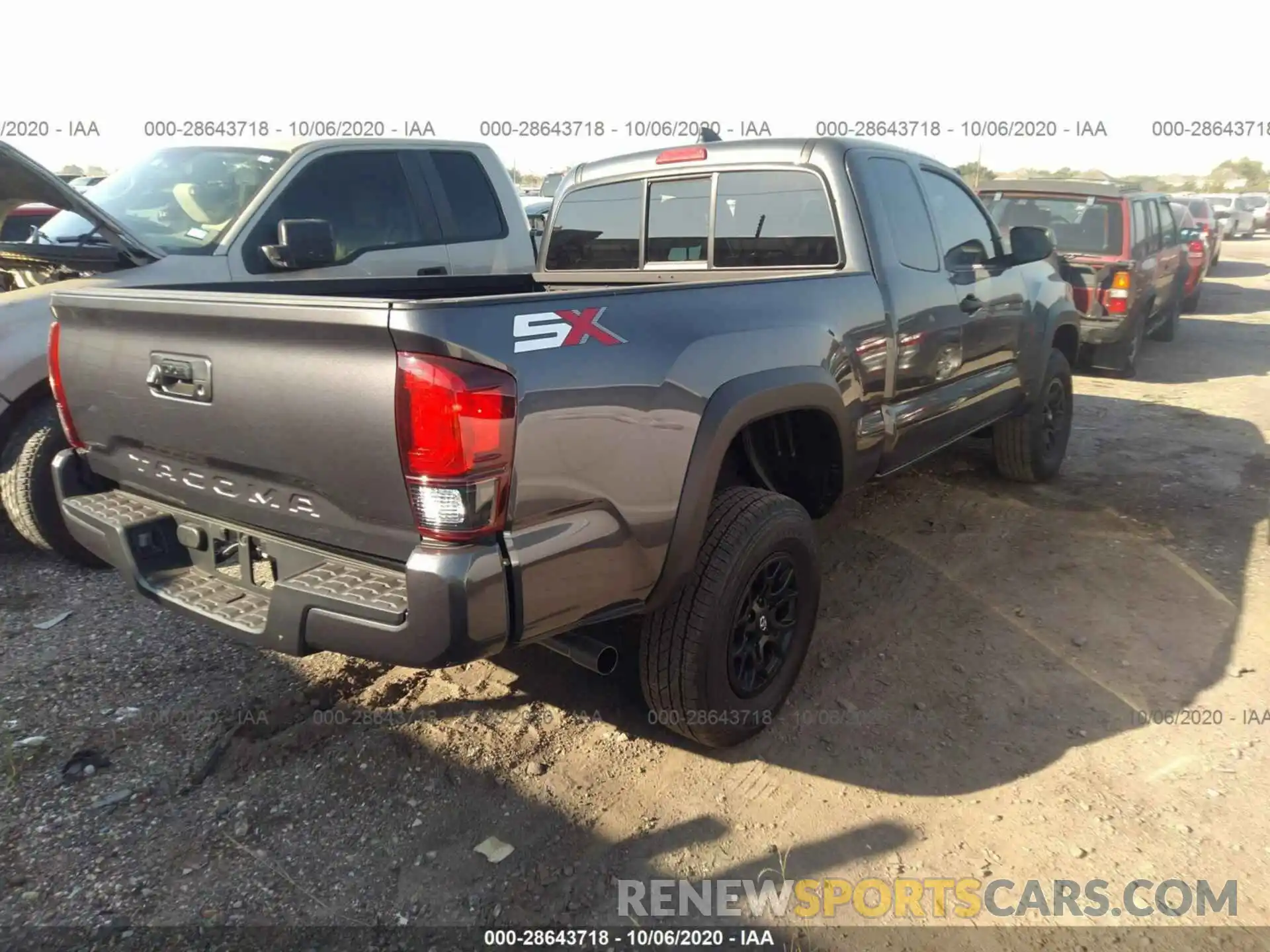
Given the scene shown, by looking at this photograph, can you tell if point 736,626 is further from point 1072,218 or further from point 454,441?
point 1072,218

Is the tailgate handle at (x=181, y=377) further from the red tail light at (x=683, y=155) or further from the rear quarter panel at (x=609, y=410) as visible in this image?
the red tail light at (x=683, y=155)

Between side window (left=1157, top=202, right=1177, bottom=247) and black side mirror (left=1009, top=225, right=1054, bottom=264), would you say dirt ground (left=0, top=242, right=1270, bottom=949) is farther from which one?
side window (left=1157, top=202, right=1177, bottom=247)

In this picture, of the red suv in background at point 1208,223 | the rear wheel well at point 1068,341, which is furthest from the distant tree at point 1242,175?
the rear wheel well at point 1068,341

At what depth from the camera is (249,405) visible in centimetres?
222

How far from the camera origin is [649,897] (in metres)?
2.33

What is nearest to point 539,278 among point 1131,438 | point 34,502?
point 34,502

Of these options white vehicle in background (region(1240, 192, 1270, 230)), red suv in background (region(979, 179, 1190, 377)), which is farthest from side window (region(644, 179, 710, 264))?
white vehicle in background (region(1240, 192, 1270, 230))

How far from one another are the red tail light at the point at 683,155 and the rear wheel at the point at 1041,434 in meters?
2.31

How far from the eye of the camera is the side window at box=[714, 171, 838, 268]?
3529mm

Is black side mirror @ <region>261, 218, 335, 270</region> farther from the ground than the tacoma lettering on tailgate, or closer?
farther from the ground

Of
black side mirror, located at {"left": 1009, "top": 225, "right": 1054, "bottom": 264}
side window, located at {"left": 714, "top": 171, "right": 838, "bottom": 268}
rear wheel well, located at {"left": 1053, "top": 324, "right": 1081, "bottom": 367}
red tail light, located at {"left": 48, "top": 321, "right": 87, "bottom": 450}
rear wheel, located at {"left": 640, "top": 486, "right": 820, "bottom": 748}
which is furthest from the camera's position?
rear wheel well, located at {"left": 1053, "top": 324, "right": 1081, "bottom": 367}

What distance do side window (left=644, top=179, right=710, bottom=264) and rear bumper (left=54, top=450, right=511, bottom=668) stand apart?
93.2 inches

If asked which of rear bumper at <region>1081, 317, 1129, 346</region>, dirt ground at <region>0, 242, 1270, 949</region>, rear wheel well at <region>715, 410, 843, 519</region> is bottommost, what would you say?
dirt ground at <region>0, 242, 1270, 949</region>

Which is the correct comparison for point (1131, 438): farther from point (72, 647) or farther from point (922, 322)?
point (72, 647)
